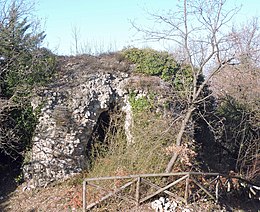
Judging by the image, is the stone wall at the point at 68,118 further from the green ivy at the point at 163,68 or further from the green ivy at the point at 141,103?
the green ivy at the point at 163,68

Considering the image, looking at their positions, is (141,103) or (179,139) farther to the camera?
(141,103)

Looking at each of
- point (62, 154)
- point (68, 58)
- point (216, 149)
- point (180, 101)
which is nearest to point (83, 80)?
point (68, 58)

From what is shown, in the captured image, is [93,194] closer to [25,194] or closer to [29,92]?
[25,194]

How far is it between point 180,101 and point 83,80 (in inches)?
128

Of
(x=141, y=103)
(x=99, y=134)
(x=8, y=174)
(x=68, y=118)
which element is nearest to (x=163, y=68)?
(x=141, y=103)

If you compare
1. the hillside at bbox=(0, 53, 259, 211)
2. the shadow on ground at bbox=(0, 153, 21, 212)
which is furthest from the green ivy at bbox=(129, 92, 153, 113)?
the shadow on ground at bbox=(0, 153, 21, 212)

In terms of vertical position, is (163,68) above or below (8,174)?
above

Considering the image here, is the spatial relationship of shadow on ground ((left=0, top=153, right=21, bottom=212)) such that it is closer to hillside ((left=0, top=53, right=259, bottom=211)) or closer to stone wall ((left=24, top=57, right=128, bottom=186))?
hillside ((left=0, top=53, right=259, bottom=211))

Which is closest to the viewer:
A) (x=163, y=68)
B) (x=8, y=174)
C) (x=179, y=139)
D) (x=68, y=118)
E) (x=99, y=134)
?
(x=179, y=139)

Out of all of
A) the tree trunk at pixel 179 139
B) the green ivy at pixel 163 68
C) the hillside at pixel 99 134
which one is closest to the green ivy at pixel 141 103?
the hillside at pixel 99 134

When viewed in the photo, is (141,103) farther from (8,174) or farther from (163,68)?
(8,174)

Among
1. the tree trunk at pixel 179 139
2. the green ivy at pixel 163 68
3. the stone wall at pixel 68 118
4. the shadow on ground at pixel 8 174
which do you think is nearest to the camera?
the tree trunk at pixel 179 139

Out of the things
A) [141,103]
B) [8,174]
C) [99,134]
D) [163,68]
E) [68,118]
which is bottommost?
[8,174]

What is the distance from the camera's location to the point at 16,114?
33.9ft
